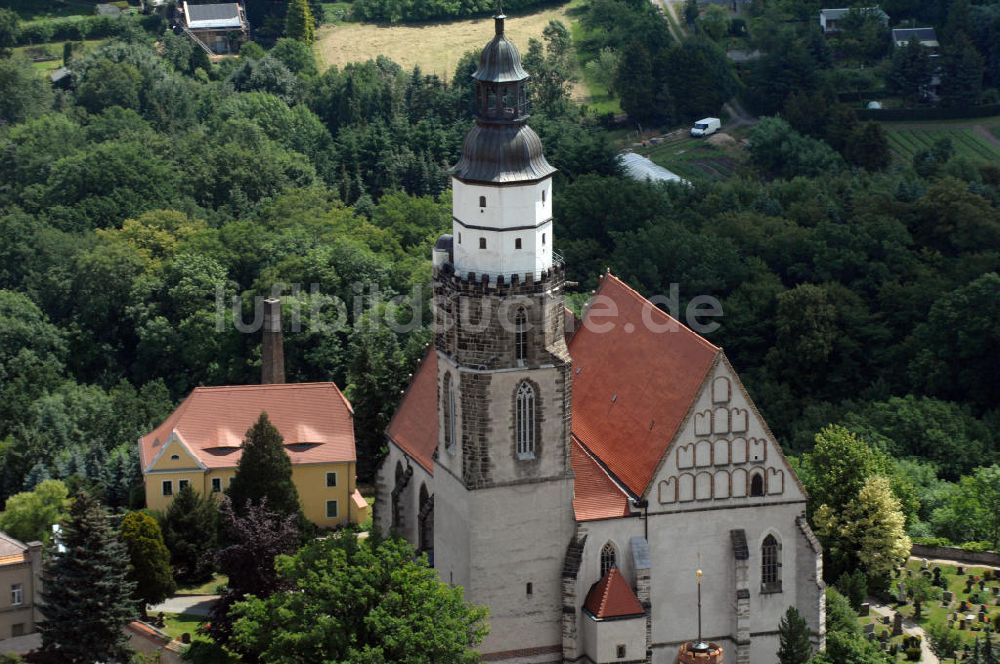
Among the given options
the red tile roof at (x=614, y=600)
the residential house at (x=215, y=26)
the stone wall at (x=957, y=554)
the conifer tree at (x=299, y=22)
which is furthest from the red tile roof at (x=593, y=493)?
the residential house at (x=215, y=26)

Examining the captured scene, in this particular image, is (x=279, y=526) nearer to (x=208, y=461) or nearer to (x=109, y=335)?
(x=208, y=461)

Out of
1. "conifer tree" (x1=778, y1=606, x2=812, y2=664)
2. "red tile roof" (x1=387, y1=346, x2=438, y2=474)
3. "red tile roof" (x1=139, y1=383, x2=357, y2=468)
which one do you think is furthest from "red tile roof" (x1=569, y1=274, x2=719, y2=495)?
"red tile roof" (x1=139, y1=383, x2=357, y2=468)

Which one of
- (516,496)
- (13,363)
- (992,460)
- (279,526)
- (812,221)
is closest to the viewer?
(516,496)

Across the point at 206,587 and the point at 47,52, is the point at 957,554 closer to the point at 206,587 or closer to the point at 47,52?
the point at 206,587

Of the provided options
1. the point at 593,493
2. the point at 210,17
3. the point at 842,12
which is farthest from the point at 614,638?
the point at 210,17

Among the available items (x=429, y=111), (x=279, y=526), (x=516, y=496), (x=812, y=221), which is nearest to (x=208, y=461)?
(x=279, y=526)

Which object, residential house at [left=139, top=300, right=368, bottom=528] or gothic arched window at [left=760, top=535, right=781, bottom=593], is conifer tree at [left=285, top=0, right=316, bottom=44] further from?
gothic arched window at [left=760, top=535, right=781, bottom=593]

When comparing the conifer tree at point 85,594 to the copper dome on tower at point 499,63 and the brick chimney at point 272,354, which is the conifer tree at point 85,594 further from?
the brick chimney at point 272,354
